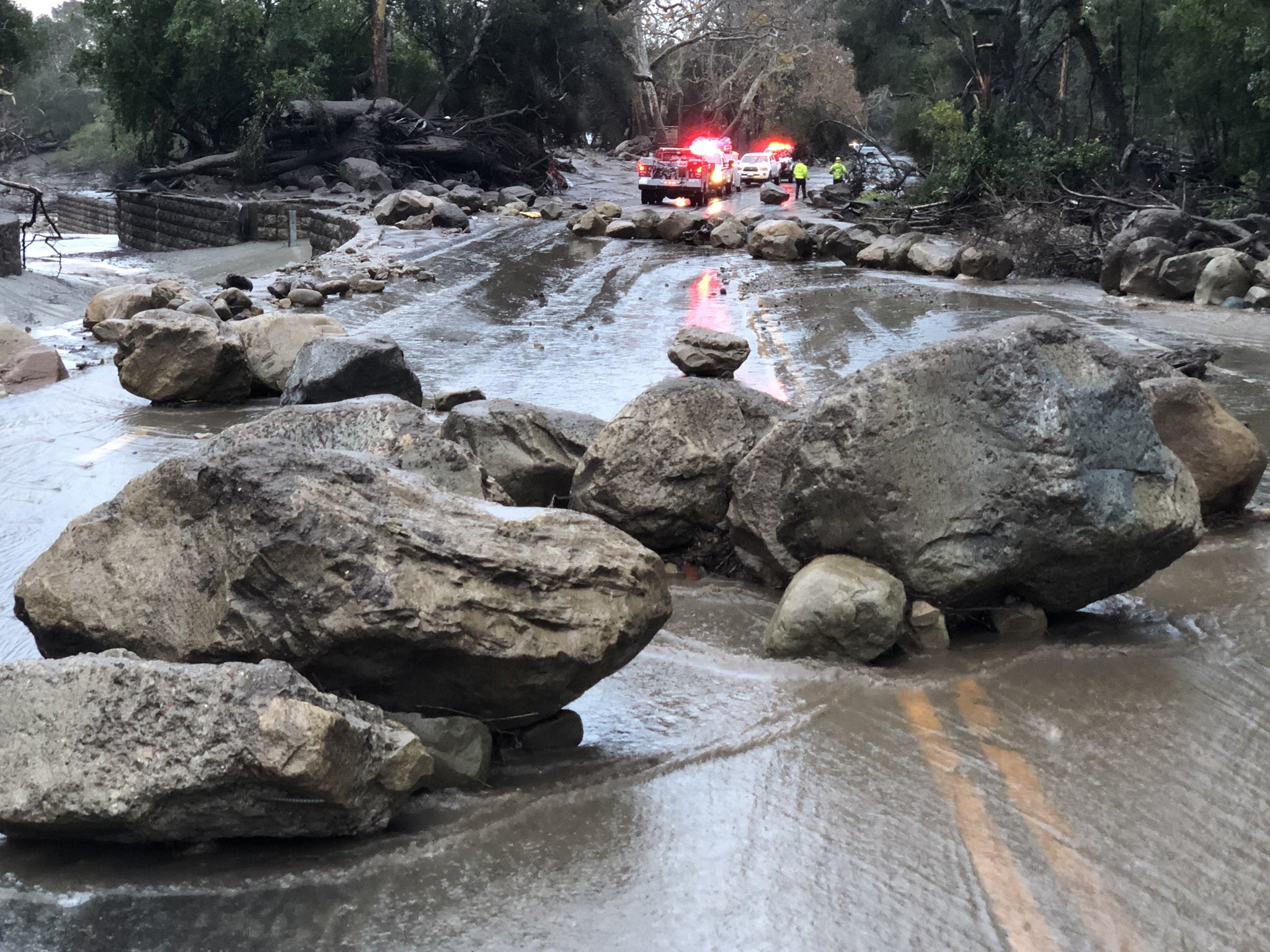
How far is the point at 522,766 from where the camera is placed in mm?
4273

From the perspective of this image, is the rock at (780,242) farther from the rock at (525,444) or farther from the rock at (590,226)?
the rock at (525,444)

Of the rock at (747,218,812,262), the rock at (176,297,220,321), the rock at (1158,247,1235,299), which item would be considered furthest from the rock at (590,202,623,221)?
the rock at (176,297,220,321)

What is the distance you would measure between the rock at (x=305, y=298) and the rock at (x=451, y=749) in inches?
478

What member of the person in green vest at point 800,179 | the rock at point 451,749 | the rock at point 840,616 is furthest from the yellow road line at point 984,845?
the person in green vest at point 800,179

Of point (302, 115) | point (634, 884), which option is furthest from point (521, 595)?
point (302, 115)

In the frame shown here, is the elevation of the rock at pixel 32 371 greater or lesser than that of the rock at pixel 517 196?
lesser

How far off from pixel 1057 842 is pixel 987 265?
1743 cm

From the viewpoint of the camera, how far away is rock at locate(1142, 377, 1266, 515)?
7.05 meters

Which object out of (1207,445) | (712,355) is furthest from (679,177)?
(1207,445)

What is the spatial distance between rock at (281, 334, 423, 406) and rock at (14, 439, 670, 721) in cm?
453

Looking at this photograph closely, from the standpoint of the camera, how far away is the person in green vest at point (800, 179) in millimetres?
39812

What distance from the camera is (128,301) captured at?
1437 centimetres

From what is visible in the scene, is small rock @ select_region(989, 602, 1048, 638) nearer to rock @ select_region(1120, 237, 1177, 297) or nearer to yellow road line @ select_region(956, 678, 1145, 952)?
yellow road line @ select_region(956, 678, 1145, 952)

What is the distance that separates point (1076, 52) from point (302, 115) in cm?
2327
